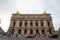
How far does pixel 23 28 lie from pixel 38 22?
20.7 ft

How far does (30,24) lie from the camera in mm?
37812

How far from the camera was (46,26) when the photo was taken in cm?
3591

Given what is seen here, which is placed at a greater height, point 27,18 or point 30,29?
point 27,18

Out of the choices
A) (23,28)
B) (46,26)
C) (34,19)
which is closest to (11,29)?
(23,28)

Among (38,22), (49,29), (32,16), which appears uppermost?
(32,16)

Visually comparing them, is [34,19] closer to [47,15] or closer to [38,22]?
[38,22]

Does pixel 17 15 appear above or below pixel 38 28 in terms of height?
above

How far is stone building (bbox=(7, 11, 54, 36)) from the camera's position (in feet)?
116

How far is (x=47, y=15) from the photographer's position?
40.2m

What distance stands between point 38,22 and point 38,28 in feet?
9.14

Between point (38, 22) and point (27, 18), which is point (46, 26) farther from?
point (27, 18)

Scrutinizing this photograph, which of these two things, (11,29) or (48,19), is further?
(48,19)

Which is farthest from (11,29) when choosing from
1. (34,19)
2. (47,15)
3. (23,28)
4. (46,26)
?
(47,15)

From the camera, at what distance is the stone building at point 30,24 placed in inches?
1387
